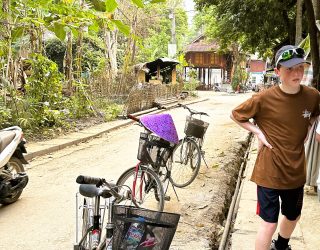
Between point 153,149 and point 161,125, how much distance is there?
0.32 meters

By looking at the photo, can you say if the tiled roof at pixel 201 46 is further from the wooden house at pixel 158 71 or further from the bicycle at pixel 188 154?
the bicycle at pixel 188 154

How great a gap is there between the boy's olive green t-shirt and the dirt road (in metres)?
1.56

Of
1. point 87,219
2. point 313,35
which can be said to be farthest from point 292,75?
point 313,35

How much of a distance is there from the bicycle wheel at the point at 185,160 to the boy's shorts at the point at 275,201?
3.45 metres

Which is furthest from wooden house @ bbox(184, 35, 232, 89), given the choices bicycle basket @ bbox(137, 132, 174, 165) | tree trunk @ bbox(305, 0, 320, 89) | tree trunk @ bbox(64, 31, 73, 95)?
bicycle basket @ bbox(137, 132, 174, 165)

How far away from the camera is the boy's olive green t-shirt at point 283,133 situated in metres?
3.08

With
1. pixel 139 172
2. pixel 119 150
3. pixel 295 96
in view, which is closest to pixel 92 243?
pixel 295 96

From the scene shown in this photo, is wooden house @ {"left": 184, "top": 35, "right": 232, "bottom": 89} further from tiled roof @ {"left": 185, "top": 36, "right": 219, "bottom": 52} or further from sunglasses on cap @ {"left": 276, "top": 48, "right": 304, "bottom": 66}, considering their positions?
sunglasses on cap @ {"left": 276, "top": 48, "right": 304, "bottom": 66}

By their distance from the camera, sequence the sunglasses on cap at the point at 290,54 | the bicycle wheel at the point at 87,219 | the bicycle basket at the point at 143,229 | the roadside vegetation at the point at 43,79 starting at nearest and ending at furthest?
the bicycle basket at the point at 143,229 < the bicycle wheel at the point at 87,219 < the sunglasses on cap at the point at 290,54 < the roadside vegetation at the point at 43,79

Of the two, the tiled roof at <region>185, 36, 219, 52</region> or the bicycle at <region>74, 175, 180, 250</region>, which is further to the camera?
the tiled roof at <region>185, 36, 219, 52</region>

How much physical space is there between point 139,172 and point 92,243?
94.8 inches

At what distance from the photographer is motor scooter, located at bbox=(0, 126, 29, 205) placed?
5.32 metres

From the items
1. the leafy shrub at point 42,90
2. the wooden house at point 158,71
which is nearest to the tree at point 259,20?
the leafy shrub at point 42,90

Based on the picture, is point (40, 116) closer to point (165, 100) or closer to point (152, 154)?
point (152, 154)
